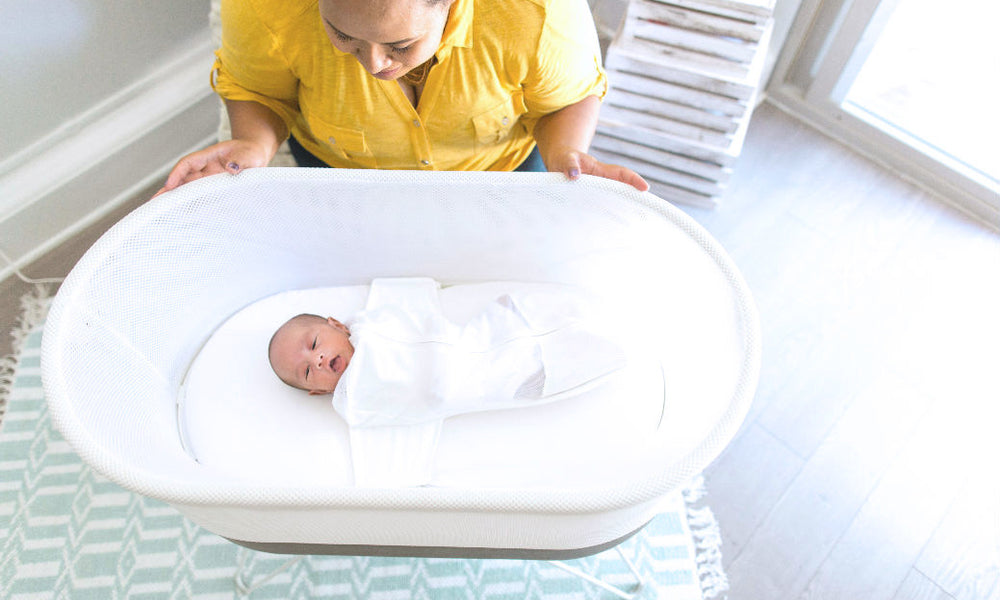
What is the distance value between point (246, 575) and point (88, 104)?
966mm

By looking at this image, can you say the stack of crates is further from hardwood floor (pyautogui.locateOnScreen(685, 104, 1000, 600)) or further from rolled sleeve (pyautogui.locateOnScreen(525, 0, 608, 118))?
rolled sleeve (pyautogui.locateOnScreen(525, 0, 608, 118))

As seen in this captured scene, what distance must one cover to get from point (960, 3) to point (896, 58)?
15 cm

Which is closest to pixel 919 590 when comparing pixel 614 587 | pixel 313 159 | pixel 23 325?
pixel 614 587

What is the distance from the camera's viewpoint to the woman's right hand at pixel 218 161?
91cm

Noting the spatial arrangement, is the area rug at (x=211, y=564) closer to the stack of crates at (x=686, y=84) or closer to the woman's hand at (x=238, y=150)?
the woman's hand at (x=238, y=150)

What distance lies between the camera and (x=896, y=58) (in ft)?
4.97

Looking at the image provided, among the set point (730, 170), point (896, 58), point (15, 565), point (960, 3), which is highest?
point (960, 3)

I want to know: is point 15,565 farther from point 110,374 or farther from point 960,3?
point 960,3

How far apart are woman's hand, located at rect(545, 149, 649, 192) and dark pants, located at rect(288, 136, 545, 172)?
0.17 meters

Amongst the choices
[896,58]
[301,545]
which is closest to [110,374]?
[301,545]

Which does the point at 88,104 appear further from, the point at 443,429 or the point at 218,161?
the point at 443,429

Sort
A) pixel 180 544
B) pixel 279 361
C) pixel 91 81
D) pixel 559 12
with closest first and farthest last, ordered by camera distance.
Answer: pixel 559 12 → pixel 279 361 → pixel 180 544 → pixel 91 81

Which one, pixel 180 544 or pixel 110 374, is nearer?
pixel 110 374

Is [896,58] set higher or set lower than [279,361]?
higher
